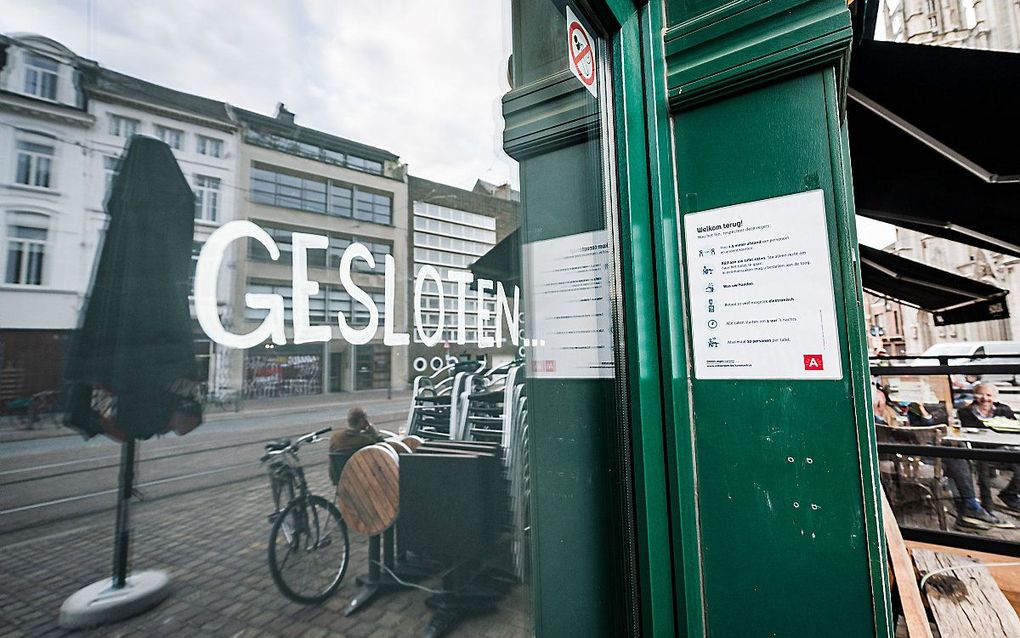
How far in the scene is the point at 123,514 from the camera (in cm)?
54

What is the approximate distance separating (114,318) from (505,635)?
3.43 feet

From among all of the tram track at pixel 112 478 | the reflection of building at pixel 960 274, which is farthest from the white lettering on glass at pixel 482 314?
the reflection of building at pixel 960 274

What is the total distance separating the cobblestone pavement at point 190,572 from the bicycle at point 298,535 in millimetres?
16

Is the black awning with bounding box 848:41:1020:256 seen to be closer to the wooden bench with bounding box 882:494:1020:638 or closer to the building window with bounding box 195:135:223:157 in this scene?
the wooden bench with bounding box 882:494:1020:638

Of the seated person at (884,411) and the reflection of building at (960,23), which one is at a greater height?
the reflection of building at (960,23)

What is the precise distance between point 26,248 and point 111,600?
390mm

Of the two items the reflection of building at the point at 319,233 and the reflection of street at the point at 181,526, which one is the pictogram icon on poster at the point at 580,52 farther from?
the reflection of street at the point at 181,526

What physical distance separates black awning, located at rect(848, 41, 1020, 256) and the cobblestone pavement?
9.02 feet

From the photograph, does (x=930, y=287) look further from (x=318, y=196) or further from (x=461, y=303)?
(x=318, y=196)

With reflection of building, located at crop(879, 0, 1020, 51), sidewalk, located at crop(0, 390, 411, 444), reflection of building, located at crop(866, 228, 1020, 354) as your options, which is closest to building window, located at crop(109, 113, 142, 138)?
sidewalk, located at crop(0, 390, 411, 444)

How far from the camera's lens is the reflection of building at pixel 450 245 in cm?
96

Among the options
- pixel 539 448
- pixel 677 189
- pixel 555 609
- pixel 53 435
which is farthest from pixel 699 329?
pixel 53 435

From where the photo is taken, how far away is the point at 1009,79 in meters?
1.92

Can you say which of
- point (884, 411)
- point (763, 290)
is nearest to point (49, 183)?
point (763, 290)
